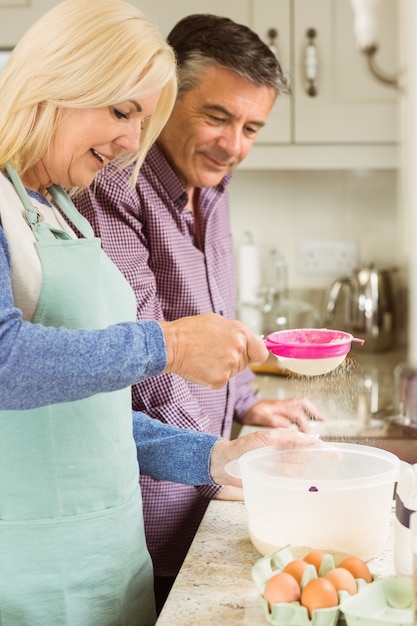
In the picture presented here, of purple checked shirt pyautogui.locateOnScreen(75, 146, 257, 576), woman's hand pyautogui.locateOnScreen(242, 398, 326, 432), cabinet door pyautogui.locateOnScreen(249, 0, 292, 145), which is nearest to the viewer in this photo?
purple checked shirt pyautogui.locateOnScreen(75, 146, 257, 576)

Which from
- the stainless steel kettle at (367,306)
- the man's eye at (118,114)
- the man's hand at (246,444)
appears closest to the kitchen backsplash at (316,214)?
the stainless steel kettle at (367,306)

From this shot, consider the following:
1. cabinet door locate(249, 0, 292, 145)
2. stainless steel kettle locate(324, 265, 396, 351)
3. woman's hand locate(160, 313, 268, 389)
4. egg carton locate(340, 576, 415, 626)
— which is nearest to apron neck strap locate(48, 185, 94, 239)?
woman's hand locate(160, 313, 268, 389)

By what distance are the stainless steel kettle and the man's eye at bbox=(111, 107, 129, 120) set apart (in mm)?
1964

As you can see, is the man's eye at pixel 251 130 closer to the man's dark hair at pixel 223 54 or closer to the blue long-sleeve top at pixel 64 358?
the man's dark hair at pixel 223 54

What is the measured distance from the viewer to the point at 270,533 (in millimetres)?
1144

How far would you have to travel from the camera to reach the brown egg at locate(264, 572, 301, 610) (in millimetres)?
920

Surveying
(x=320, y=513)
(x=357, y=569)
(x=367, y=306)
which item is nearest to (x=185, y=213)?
(x=320, y=513)

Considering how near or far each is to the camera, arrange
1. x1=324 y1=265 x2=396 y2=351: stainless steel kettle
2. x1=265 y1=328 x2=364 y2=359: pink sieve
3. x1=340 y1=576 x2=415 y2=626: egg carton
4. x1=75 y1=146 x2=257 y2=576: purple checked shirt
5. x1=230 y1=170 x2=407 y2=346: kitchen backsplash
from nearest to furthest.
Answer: x1=340 y1=576 x2=415 y2=626: egg carton → x1=265 y1=328 x2=364 y2=359: pink sieve → x1=75 y1=146 x2=257 y2=576: purple checked shirt → x1=324 y1=265 x2=396 y2=351: stainless steel kettle → x1=230 y1=170 x2=407 y2=346: kitchen backsplash

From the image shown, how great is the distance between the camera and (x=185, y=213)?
5.87 ft

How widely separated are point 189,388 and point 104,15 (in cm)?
78

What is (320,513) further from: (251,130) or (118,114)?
(251,130)

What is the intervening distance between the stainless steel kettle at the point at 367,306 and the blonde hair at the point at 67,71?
1987 mm

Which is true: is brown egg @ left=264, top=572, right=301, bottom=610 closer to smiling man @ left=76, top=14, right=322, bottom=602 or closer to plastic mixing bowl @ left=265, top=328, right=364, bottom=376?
plastic mixing bowl @ left=265, top=328, right=364, bottom=376

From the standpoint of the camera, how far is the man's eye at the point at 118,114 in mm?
1198
